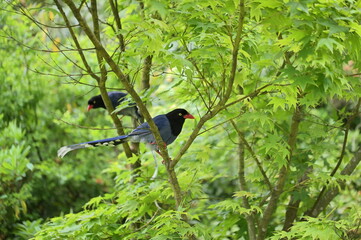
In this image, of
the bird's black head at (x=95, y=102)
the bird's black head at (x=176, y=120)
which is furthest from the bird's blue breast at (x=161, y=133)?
the bird's black head at (x=95, y=102)

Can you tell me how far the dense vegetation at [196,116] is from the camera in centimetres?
222

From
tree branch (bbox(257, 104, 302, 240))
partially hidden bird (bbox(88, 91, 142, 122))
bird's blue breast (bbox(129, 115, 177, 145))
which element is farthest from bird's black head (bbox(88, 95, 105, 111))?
tree branch (bbox(257, 104, 302, 240))

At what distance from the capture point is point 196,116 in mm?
3920

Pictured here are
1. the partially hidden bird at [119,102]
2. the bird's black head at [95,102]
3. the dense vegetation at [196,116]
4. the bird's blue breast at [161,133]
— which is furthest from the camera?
the bird's black head at [95,102]

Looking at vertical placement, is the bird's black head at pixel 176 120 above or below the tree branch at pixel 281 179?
above

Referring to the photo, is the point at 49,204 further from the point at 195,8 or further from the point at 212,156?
the point at 195,8

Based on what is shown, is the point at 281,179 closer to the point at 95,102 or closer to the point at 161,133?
the point at 161,133

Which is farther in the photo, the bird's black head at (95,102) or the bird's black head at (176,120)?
the bird's black head at (95,102)

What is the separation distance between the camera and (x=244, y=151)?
3451 millimetres

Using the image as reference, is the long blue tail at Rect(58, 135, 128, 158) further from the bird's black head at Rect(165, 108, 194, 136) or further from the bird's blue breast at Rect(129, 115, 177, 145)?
the bird's black head at Rect(165, 108, 194, 136)

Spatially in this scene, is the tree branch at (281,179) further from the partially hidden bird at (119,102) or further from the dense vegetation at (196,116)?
the partially hidden bird at (119,102)

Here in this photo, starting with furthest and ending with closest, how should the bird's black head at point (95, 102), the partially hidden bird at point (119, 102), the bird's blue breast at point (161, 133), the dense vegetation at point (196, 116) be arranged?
the bird's black head at point (95, 102) → the partially hidden bird at point (119, 102) → the bird's blue breast at point (161, 133) → the dense vegetation at point (196, 116)

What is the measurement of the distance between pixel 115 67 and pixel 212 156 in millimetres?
3971

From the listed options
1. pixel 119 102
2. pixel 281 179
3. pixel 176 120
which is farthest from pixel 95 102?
pixel 281 179
